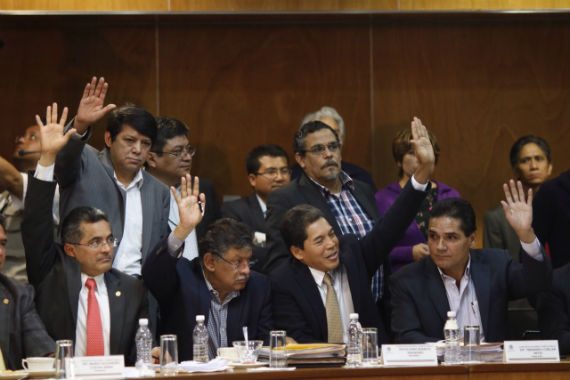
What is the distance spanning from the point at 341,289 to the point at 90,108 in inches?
54.2

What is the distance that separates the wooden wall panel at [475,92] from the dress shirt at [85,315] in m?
2.83

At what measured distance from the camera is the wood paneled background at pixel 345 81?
616 centimetres

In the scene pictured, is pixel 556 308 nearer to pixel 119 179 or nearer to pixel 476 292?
pixel 476 292

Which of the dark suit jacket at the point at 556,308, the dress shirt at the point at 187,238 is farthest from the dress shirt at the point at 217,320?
the dark suit jacket at the point at 556,308

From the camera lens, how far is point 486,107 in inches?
248

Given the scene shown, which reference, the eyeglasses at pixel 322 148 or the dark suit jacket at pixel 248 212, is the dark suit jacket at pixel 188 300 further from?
the dark suit jacket at pixel 248 212

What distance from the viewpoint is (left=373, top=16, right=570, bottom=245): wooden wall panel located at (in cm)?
627

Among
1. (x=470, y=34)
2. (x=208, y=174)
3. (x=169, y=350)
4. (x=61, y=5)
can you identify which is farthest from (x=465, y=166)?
(x=169, y=350)

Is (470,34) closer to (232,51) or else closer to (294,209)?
(232,51)

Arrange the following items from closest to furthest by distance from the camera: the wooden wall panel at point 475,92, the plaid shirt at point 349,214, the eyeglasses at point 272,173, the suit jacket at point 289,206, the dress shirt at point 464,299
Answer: the dress shirt at point 464,299 → the suit jacket at point 289,206 → the plaid shirt at point 349,214 → the eyeglasses at point 272,173 → the wooden wall panel at point 475,92

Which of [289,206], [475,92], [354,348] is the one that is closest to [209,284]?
[289,206]

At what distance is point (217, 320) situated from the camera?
155 inches

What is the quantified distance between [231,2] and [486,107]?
75.0 inches

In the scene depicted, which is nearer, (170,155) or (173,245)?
(173,245)
